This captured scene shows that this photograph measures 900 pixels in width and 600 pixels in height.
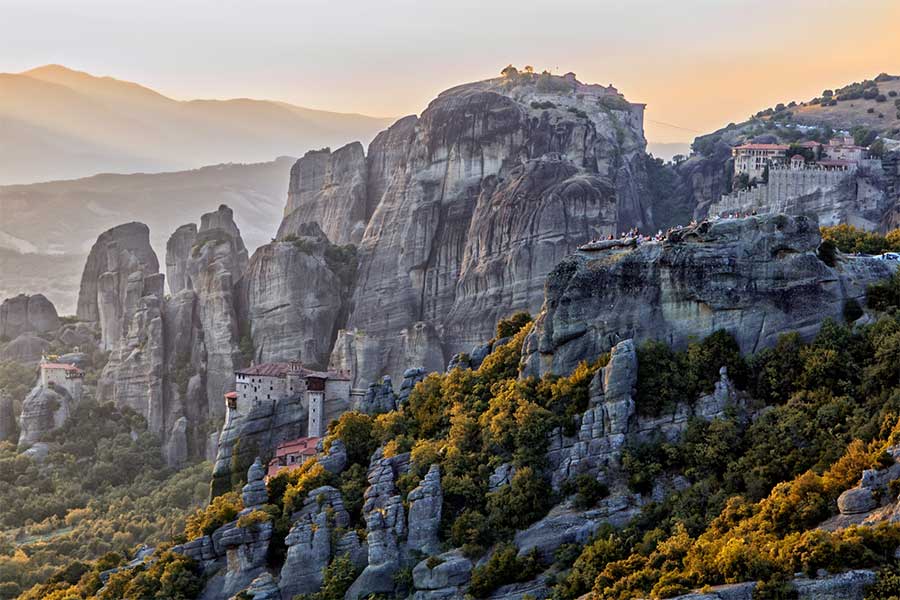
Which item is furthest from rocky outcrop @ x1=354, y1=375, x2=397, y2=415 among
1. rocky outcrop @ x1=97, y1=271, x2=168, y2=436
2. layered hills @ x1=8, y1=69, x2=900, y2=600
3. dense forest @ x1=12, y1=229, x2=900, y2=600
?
rocky outcrop @ x1=97, y1=271, x2=168, y2=436

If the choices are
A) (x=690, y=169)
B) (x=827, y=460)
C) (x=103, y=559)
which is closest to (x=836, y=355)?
(x=827, y=460)

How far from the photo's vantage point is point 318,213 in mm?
98625

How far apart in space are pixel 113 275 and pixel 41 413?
1650 cm

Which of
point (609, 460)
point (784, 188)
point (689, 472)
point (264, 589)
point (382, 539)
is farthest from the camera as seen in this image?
point (784, 188)

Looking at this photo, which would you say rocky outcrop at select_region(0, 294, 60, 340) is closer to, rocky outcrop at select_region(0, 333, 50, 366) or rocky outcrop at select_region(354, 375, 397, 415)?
rocky outcrop at select_region(0, 333, 50, 366)

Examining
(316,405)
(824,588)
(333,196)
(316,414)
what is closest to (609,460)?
(824,588)

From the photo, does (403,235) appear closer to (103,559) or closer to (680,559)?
(103,559)

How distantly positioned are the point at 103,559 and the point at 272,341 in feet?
92.5

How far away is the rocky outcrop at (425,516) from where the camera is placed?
143ft

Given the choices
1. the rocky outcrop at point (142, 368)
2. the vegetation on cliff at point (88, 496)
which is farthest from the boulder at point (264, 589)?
the rocky outcrop at point (142, 368)

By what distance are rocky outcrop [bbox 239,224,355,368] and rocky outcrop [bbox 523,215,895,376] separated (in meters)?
39.0

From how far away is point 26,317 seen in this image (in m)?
100

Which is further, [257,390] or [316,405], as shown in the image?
[257,390]

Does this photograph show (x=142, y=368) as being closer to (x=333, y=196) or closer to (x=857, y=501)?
(x=333, y=196)
